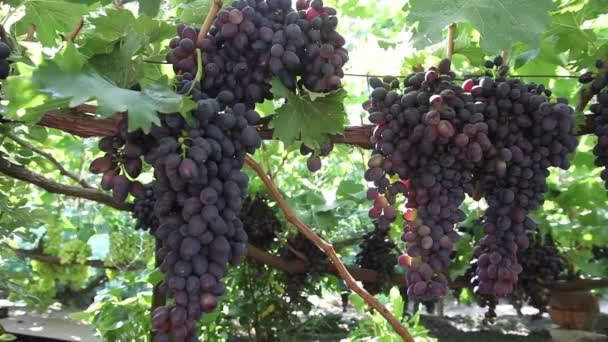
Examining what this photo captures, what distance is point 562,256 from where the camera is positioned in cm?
263

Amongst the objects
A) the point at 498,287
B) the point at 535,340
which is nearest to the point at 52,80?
the point at 498,287

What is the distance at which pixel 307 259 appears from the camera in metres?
2.45

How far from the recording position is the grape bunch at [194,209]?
0.80 m

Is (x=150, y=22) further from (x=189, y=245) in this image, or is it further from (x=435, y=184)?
(x=435, y=184)

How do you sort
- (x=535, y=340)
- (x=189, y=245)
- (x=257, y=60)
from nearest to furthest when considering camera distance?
(x=189, y=245), (x=257, y=60), (x=535, y=340)

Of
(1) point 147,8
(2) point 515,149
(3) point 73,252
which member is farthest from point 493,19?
(3) point 73,252

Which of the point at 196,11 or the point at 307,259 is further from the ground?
the point at 196,11

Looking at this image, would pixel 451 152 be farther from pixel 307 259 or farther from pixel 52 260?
pixel 52 260

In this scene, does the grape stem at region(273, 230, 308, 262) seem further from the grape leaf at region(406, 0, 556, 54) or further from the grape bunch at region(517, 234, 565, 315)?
the grape leaf at region(406, 0, 556, 54)

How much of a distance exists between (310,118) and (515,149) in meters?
0.43

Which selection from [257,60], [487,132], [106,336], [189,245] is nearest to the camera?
[189,245]

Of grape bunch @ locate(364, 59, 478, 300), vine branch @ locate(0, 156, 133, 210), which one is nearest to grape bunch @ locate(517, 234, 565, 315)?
grape bunch @ locate(364, 59, 478, 300)

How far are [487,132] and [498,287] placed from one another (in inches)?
13.7

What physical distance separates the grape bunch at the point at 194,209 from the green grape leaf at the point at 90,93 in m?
0.03
